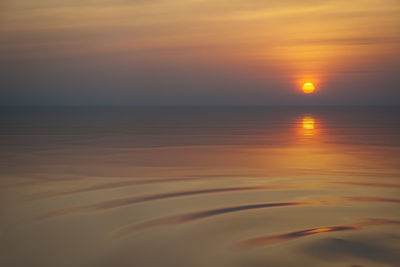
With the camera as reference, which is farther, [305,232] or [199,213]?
[199,213]

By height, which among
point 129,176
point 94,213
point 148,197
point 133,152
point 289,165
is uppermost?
point 133,152

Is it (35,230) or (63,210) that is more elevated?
(63,210)

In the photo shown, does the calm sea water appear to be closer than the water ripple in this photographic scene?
Yes

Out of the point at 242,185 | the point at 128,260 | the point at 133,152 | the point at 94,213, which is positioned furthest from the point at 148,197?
the point at 133,152

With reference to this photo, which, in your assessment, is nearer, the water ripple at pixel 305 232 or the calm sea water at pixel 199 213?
the calm sea water at pixel 199 213

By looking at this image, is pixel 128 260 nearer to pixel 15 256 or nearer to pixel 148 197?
pixel 15 256

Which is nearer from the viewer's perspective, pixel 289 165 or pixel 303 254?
pixel 303 254

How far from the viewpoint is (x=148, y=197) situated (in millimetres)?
5090

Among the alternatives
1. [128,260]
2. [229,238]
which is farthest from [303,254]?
[128,260]

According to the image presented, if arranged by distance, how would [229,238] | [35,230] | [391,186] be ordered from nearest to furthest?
[229,238]
[35,230]
[391,186]

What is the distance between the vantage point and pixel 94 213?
14.4 ft

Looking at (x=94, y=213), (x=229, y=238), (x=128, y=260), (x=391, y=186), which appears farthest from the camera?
(x=391, y=186)

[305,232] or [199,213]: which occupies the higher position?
[199,213]

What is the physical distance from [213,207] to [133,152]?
567cm
